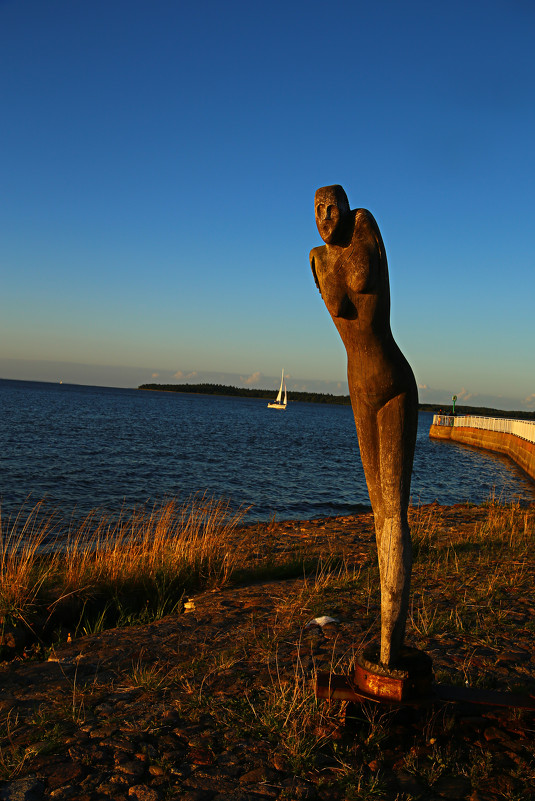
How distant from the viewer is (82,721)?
3.85 metres

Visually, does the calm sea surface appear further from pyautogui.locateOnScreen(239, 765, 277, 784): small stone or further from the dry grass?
pyautogui.locateOnScreen(239, 765, 277, 784): small stone

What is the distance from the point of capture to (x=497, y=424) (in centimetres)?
5303

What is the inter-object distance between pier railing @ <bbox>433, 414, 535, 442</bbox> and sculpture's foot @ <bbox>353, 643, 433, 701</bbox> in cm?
3461

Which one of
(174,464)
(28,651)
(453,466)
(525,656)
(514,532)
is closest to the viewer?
(525,656)

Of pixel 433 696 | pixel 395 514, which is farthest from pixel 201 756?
pixel 395 514

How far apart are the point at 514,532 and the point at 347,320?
9.13m

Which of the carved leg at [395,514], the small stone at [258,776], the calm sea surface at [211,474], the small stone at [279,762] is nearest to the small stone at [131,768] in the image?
the small stone at [258,776]

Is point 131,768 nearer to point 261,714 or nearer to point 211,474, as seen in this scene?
point 261,714

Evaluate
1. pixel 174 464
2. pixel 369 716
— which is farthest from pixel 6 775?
pixel 174 464

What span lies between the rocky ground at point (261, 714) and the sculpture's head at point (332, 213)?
294 cm

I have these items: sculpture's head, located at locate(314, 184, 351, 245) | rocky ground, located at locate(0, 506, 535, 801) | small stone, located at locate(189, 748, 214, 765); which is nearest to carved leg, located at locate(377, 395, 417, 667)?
rocky ground, located at locate(0, 506, 535, 801)

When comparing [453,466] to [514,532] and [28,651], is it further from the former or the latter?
[28,651]

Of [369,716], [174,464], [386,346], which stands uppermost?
[386,346]

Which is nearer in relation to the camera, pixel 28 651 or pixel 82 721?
pixel 82 721
